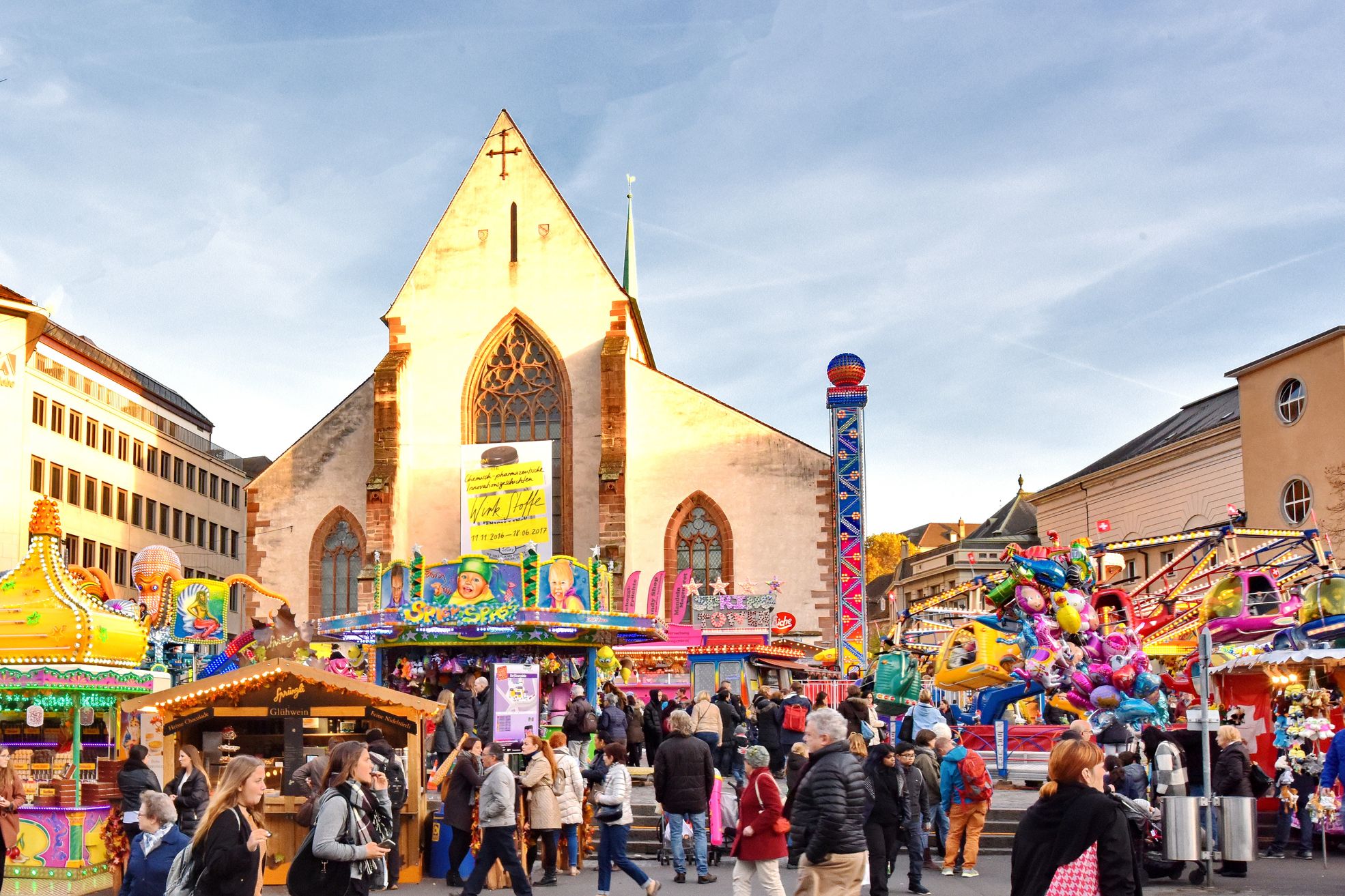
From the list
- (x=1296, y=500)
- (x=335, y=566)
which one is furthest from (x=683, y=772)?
(x=1296, y=500)

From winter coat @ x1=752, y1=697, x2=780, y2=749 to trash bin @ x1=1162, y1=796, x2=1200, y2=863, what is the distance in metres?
8.96

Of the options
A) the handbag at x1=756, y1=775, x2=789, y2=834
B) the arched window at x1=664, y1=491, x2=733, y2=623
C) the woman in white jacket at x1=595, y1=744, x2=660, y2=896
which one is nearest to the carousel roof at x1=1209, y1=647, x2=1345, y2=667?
the woman in white jacket at x1=595, y1=744, x2=660, y2=896

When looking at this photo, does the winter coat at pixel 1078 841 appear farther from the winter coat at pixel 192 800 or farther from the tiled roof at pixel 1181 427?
the tiled roof at pixel 1181 427

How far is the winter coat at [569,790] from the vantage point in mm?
14477

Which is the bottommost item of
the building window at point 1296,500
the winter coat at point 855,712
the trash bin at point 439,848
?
the trash bin at point 439,848

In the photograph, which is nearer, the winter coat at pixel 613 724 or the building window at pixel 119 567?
the winter coat at pixel 613 724

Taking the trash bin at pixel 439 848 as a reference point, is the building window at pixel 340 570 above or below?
above

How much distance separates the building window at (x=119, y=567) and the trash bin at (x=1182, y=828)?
43.7 metres

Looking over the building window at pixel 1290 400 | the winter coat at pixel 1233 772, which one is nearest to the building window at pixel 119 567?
the building window at pixel 1290 400

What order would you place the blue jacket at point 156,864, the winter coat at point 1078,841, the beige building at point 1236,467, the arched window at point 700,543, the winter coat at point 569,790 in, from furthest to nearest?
the beige building at point 1236,467, the arched window at point 700,543, the winter coat at point 569,790, the blue jacket at point 156,864, the winter coat at point 1078,841

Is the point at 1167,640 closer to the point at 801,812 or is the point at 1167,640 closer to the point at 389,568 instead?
the point at 389,568

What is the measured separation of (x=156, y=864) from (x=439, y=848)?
6.56m

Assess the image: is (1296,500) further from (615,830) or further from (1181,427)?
(615,830)

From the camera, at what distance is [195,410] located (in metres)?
62.8
